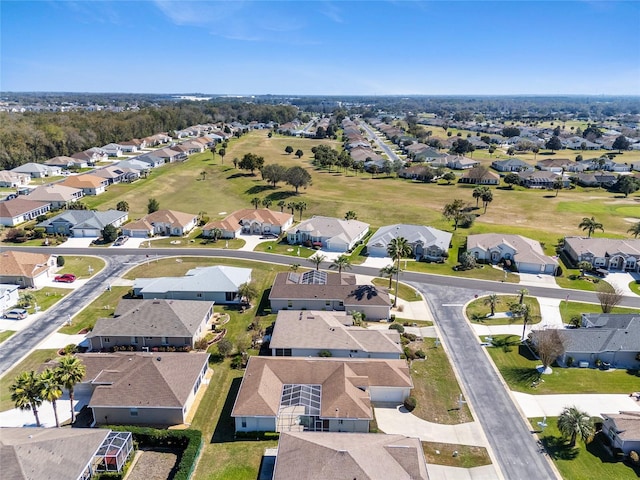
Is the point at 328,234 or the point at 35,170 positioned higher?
the point at 35,170

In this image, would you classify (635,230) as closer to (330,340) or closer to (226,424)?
(330,340)

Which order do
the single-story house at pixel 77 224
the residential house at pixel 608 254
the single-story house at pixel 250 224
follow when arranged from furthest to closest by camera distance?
1. the single-story house at pixel 250 224
2. the single-story house at pixel 77 224
3. the residential house at pixel 608 254

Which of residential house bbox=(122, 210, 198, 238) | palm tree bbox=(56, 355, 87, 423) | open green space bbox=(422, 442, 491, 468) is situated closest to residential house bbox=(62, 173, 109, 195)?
residential house bbox=(122, 210, 198, 238)

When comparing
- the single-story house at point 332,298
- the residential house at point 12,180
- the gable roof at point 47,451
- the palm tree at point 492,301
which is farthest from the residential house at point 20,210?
the palm tree at point 492,301

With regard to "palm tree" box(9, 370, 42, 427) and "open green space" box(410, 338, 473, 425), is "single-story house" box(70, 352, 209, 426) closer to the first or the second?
"palm tree" box(9, 370, 42, 427)

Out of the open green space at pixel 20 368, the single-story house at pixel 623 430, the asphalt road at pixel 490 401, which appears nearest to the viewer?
the asphalt road at pixel 490 401

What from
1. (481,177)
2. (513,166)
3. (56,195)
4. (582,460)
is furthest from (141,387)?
(513,166)

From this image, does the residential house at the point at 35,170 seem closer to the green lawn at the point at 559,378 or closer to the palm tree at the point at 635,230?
the green lawn at the point at 559,378
